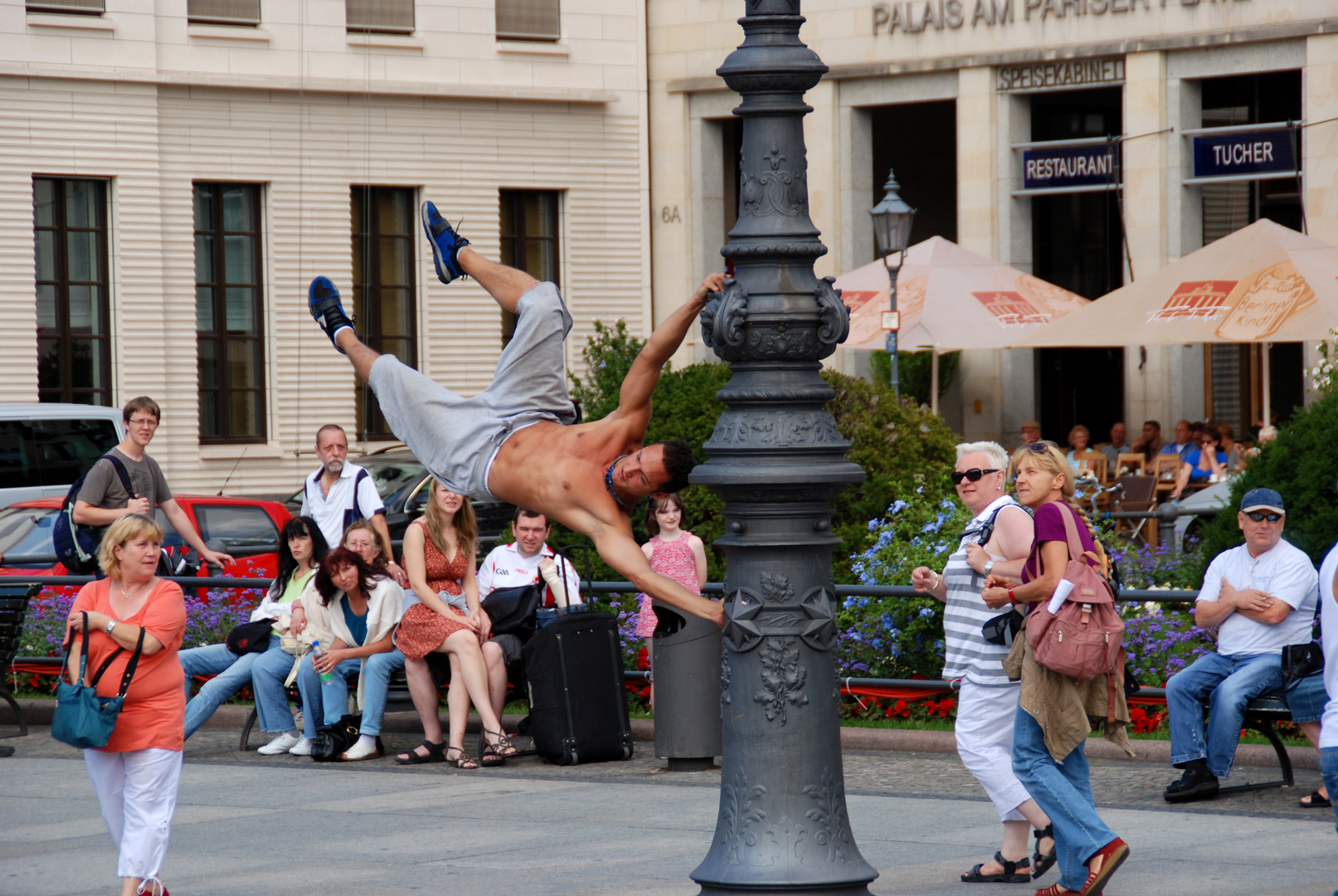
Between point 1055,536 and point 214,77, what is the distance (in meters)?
21.9

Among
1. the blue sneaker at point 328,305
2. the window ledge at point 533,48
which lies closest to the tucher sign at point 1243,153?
the window ledge at point 533,48

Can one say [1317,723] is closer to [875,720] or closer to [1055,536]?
[1055,536]

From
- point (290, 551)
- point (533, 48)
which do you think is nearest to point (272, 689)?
point (290, 551)

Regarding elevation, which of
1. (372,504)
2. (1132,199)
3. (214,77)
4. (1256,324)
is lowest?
(372,504)

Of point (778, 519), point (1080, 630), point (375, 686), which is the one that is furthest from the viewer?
point (375, 686)

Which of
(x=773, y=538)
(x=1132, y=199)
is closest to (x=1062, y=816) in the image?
(x=773, y=538)

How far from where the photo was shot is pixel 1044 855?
7.59 meters

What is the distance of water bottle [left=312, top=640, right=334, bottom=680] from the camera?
450 inches

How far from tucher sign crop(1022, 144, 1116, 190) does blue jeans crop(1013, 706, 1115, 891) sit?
2140 cm

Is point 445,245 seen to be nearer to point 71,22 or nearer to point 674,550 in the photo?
point 674,550

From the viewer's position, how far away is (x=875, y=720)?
461 inches

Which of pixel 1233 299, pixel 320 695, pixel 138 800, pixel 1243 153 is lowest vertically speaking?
pixel 320 695

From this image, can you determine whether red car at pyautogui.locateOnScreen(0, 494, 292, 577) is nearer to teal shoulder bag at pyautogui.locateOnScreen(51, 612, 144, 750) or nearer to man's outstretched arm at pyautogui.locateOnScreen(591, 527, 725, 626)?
teal shoulder bag at pyautogui.locateOnScreen(51, 612, 144, 750)

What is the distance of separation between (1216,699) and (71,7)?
2137 centimetres
